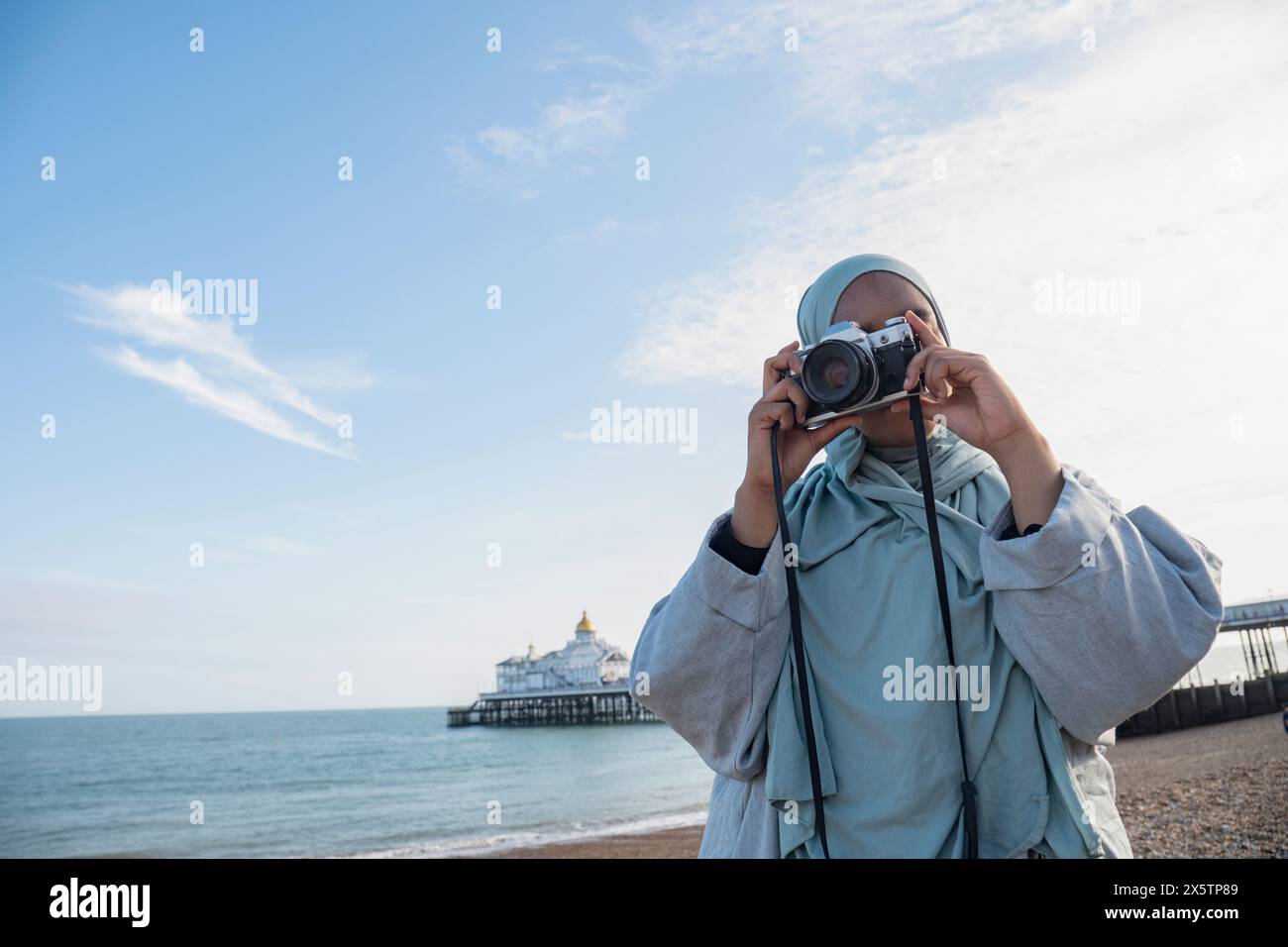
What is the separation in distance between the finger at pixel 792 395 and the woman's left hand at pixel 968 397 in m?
0.14

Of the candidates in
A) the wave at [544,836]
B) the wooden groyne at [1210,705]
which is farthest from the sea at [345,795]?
the wooden groyne at [1210,705]

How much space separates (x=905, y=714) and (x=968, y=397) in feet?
1.54

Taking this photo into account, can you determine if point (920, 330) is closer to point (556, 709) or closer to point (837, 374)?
point (837, 374)

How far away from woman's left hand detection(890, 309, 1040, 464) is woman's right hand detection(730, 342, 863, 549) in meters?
0.13

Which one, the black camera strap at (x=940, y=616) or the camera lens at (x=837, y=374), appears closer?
the black camera strap at (x=940, y=616)

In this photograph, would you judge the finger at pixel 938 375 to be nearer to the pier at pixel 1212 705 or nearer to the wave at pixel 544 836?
the wave at pixel 544 836

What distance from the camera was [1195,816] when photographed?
10.2 metres

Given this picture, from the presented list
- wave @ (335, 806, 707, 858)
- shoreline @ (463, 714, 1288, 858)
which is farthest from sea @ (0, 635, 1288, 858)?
shoreline @ (463, 714, 1288, 858)

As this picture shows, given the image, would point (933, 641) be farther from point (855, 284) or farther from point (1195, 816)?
point (1195, 816)

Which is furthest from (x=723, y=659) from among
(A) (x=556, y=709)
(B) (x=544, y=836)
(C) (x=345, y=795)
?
(A) (x=556, y=709)

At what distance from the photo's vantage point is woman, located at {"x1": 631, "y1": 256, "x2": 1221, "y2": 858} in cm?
111

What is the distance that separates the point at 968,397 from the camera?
1303 millimetres

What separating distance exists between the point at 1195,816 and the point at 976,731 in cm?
1140

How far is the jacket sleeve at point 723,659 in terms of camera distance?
4.06 ft
